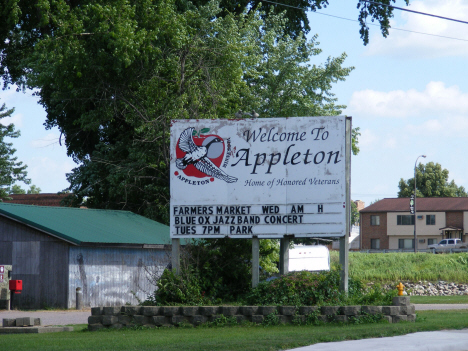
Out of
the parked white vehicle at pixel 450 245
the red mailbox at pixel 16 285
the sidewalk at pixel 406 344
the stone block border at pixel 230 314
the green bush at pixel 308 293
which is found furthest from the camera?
the parked white vehicle at pixel 450 245

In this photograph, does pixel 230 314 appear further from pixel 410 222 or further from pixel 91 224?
pixel 410 222

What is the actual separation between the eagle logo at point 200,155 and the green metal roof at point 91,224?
8.76 metres

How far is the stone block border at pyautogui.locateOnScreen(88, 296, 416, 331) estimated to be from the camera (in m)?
15.4

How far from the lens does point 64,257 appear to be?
82.6ft

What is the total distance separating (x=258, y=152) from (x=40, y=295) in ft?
41.3

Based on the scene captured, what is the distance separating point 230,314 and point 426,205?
224 feet

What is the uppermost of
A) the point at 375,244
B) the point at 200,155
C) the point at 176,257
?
the point at 200,155

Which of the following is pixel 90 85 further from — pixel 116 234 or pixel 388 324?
pixel 388 324

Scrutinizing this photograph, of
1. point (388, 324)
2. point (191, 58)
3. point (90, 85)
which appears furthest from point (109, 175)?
point (388, 324)

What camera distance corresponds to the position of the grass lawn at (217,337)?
11.6m

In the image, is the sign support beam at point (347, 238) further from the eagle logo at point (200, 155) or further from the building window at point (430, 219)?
the building window at point (430, 219)

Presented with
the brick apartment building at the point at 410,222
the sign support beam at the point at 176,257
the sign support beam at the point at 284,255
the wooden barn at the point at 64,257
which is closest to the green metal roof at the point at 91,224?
the wooden barn at the point at 64,257

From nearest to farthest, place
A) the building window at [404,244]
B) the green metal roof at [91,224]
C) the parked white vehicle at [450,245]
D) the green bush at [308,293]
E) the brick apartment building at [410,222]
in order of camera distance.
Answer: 1. the green bush at [308,293]
2. the green metal roof at [91,224]
3. the parked white vehicle at [450,245]
4. the brick apartment building at [410,222]
5. the building window at [404,244]

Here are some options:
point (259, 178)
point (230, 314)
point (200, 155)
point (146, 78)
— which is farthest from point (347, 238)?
point (146, 78)
